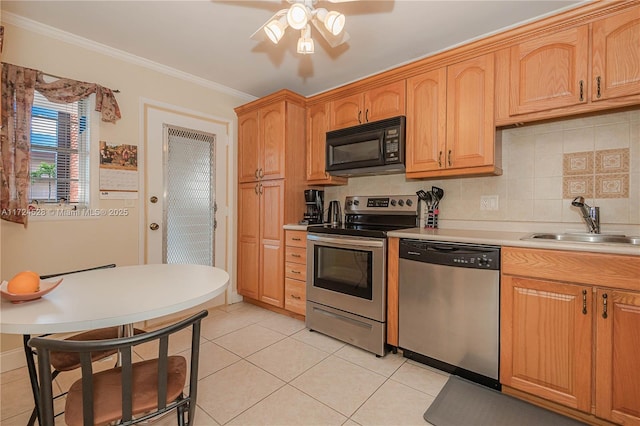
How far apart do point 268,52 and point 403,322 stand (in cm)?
254

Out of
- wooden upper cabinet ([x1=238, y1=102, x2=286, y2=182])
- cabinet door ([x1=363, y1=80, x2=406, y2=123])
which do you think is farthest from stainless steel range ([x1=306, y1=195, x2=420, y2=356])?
wooden upper cabinet ([x1=238, y1=102, x2=286, y2=182])

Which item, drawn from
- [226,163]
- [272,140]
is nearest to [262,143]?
[272,140]

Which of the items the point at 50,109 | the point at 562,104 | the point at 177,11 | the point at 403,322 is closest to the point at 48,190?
the point at 50,109

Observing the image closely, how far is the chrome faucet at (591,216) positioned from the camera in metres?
1.91

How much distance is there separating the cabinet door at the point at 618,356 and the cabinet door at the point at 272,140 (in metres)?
2.58

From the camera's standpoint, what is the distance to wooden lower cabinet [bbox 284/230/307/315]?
112 inches

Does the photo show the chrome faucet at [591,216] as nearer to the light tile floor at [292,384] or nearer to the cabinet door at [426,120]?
the cabinet door at [426,120]

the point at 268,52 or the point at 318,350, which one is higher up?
the point at 268,52

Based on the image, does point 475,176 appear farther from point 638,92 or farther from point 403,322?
point 403,322

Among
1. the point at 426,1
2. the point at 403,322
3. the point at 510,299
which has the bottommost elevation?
the point at 403,322

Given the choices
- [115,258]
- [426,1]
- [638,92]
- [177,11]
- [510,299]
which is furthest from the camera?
[115,258]

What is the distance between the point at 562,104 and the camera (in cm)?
181

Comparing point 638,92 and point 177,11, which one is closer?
point 638,92

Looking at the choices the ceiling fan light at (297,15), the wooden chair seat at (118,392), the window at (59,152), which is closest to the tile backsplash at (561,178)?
the ceiling fan light at (297,15)
